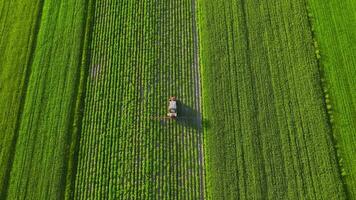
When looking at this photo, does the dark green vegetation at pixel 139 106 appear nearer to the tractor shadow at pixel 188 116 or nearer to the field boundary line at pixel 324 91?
the tractor shadow at pixel 188 116

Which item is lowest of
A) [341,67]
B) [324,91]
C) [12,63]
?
[324,91]

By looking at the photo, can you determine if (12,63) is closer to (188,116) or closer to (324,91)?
(188,116)

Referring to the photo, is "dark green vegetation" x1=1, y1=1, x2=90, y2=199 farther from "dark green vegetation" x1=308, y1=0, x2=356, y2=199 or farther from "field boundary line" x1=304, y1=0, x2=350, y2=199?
"dark green vegetation" x1=308, y1=0, x2=356, y2=199

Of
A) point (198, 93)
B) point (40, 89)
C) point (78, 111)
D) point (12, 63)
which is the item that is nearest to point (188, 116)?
point (198, 93)

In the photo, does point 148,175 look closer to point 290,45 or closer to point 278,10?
point 290,45

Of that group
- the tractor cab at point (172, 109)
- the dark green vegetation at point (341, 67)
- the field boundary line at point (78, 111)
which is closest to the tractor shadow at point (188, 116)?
the tractor cab at point (172, 109)

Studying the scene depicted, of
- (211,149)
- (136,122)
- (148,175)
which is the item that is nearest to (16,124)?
(136,122)
